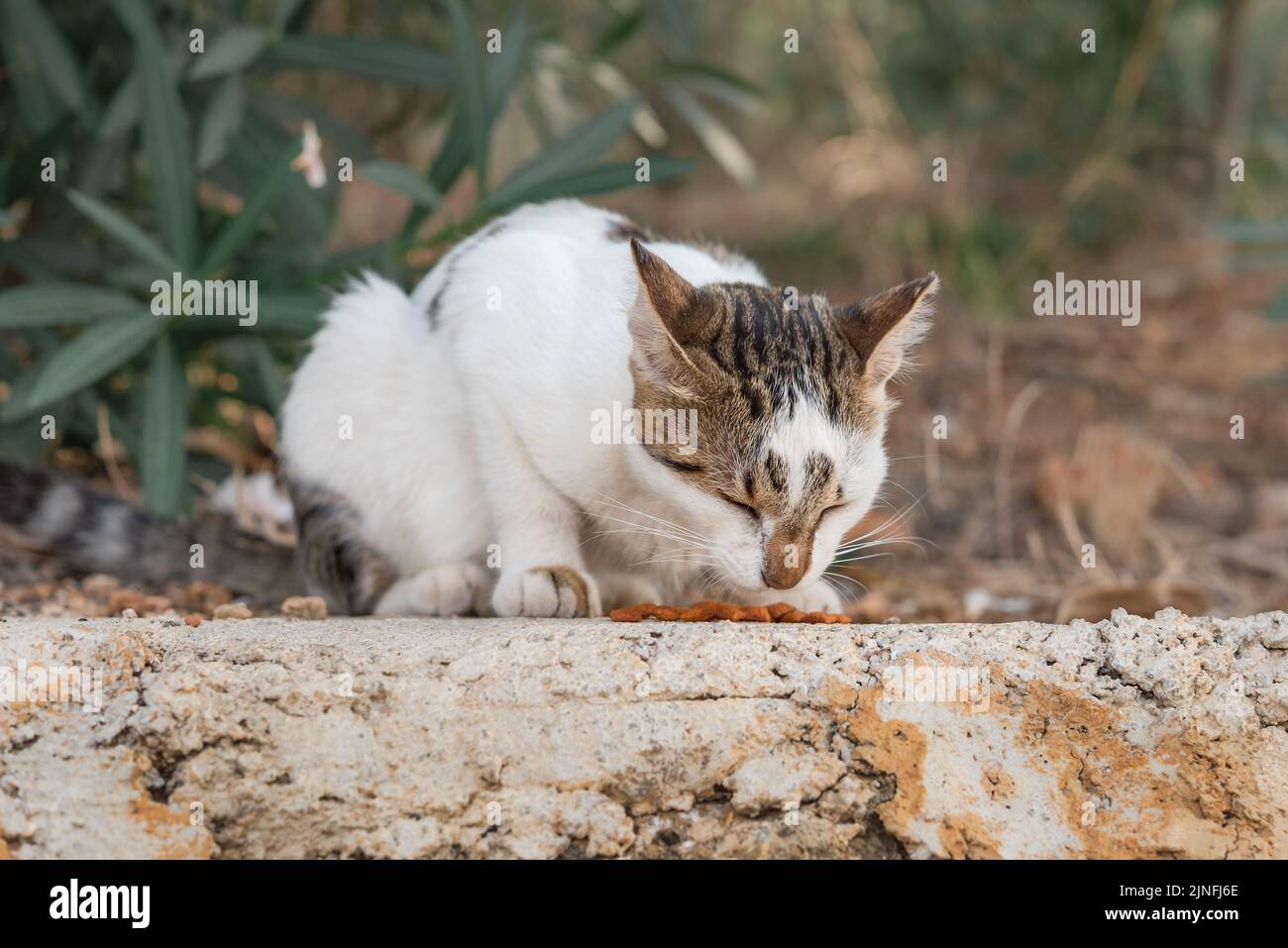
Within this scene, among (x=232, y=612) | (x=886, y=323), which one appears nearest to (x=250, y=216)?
(x=232, y=612)

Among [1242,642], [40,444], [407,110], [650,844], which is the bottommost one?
[650,844]

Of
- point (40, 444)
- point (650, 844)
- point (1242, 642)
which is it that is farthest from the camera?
point (40, 444)

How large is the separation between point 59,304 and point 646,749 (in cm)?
246

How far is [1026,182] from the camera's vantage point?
9430 millimetres

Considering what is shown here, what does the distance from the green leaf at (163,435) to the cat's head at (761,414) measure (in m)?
1.64

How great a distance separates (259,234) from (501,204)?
1.08m

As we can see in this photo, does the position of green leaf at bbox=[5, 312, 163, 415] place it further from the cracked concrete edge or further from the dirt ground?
the cracked concrete edge

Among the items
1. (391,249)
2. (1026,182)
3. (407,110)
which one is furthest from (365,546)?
(1026,182)

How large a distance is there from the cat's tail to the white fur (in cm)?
47

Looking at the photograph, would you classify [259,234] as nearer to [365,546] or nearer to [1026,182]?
[365,546]

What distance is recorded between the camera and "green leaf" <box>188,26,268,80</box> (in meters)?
4.04

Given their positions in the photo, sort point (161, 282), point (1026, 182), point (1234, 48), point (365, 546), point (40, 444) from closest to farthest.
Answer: point (365, 546) → point (161, 282) → point (40, 444) → point (1234, 48) → point (1026, 182)

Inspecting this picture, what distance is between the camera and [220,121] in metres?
4.14

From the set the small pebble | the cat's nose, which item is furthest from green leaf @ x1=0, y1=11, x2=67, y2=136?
the cat's nose
